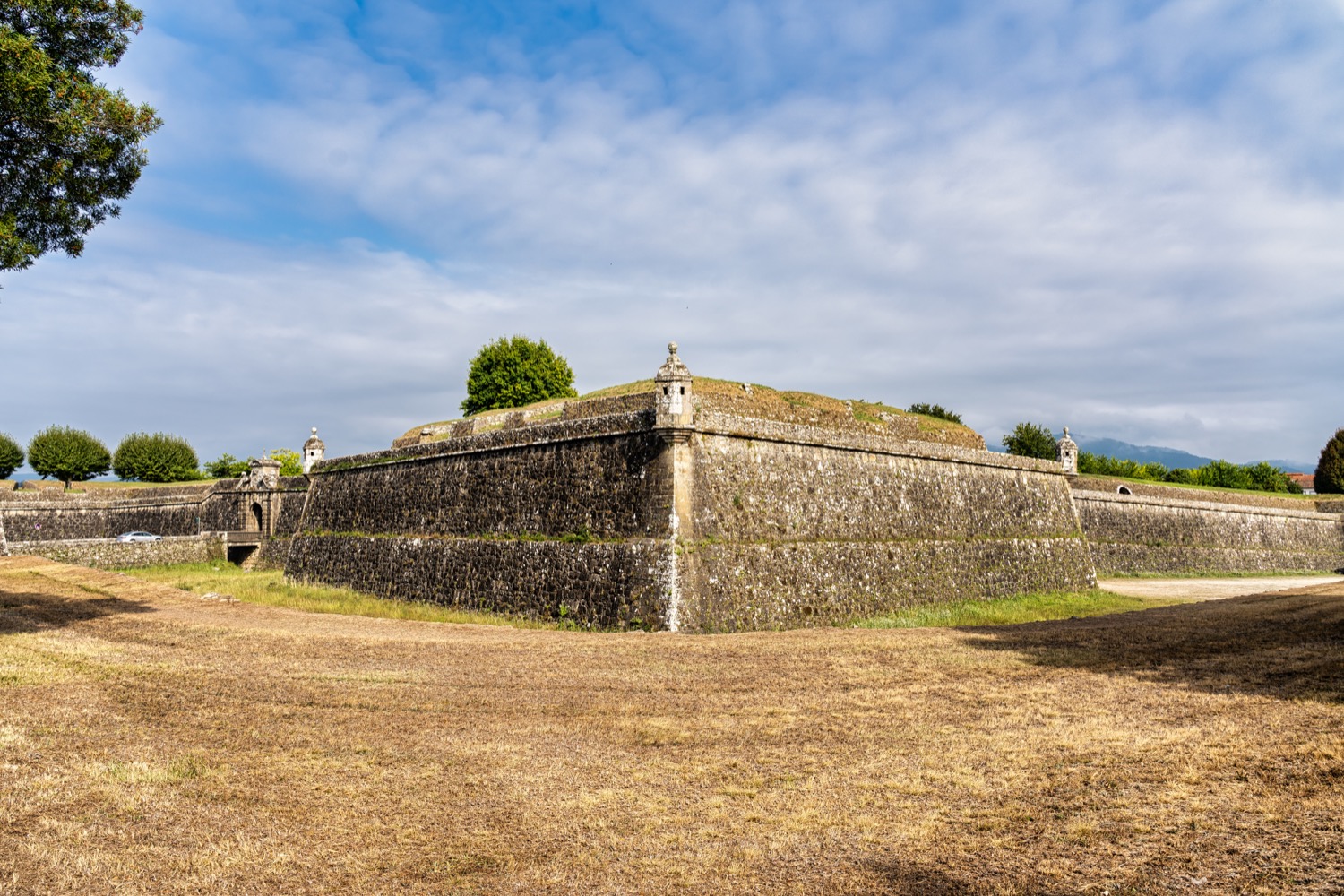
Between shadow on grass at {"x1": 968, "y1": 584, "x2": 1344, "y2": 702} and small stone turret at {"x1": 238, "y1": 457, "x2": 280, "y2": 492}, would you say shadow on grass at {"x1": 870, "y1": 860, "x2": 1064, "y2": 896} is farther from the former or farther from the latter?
small stone turret at {"x1": 238, "y1": 457, "x2": 280, "y2": 492}

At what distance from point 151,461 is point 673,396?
2539 inches

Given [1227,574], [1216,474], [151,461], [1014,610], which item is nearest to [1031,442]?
[1216,474]

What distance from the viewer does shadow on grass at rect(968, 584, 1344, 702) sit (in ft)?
36.4

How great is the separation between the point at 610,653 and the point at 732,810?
753 cm

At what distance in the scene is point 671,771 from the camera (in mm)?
7570

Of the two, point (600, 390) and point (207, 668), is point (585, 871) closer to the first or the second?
point (207, 668)

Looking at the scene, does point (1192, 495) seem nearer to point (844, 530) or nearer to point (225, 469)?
point (844, 530)

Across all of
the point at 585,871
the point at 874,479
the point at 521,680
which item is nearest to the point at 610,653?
the point at 521,680

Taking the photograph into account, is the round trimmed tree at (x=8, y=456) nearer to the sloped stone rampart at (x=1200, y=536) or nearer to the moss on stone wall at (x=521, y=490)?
the moss on stone wall at (x=521, y=490)

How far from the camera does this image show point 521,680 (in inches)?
453

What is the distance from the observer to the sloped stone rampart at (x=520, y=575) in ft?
58.1

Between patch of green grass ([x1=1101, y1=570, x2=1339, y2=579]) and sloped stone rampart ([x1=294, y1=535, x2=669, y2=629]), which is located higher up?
sloped stone rampart ([x1=294, y1=535, x2=669, y2=629])

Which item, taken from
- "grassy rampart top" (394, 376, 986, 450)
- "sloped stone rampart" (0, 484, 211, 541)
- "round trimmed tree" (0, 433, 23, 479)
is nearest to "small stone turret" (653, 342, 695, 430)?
"grassy rampart top" (394, 376, 986, 450)

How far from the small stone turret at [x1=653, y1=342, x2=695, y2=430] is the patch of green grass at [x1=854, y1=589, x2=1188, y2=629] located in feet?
21.8
